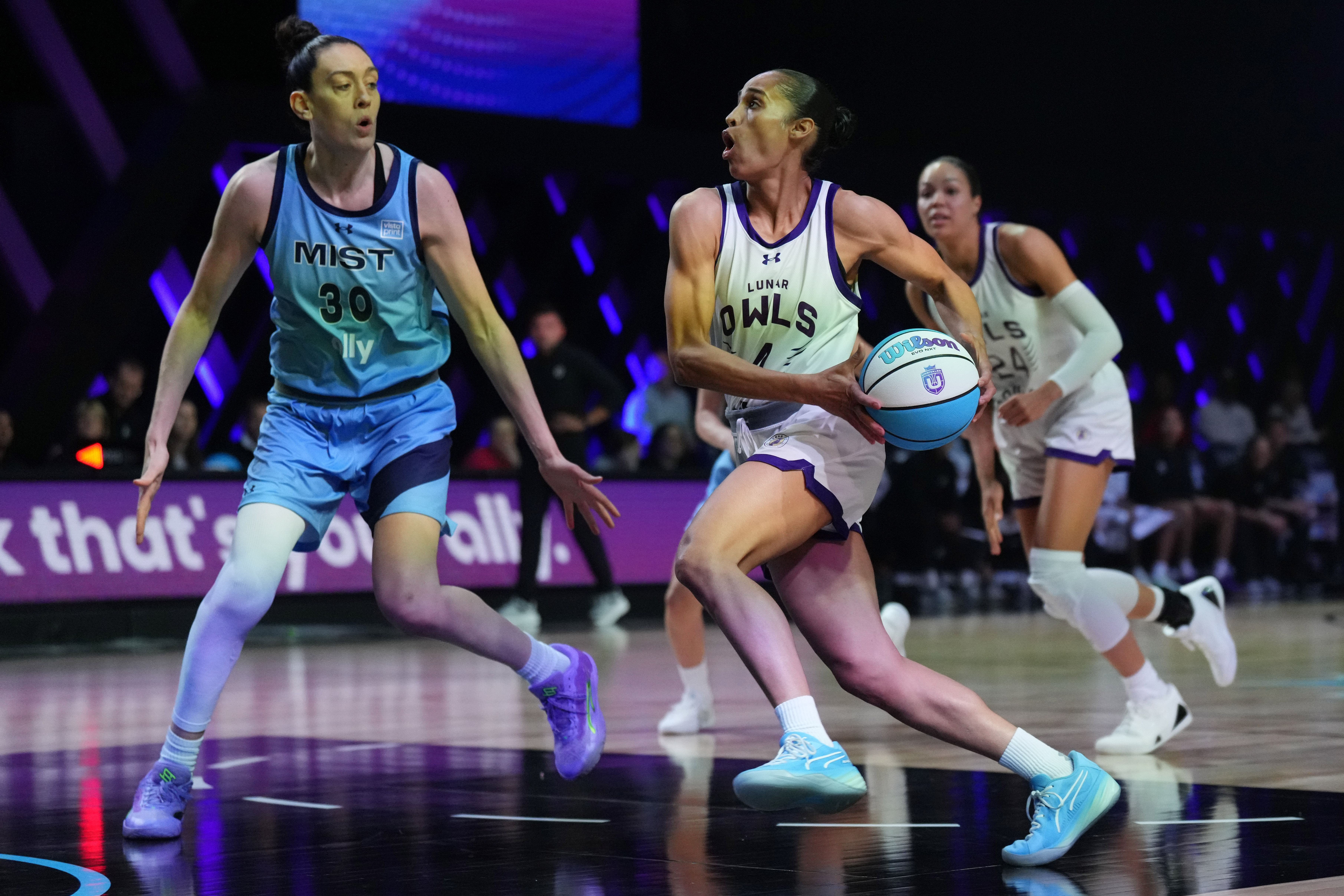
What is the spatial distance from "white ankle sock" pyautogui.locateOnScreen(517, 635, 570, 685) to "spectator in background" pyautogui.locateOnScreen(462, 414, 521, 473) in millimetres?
8255

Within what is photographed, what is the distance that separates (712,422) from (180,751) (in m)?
2.05

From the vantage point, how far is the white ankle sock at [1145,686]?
5992mm

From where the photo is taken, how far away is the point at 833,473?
4.06 m

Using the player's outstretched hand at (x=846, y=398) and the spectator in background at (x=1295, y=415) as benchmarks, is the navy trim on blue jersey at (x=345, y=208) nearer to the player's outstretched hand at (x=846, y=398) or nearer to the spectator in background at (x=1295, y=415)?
the player's outstretched hand at (x=846, y=398)

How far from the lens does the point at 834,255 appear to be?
13.8 ft

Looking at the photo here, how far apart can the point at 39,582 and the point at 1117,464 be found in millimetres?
6931

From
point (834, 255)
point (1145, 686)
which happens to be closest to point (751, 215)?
point (834, 255)

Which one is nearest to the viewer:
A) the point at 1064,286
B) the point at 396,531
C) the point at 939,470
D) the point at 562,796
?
the point at 396,531

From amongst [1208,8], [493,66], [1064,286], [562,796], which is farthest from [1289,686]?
[1208,8]

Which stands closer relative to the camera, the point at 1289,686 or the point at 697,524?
the point at 697,524

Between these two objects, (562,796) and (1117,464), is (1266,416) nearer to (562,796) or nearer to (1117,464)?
(1117,464)

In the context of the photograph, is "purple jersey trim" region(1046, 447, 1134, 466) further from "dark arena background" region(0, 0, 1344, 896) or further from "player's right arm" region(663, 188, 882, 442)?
"player's right arm" region(663, 188, 882, 442)

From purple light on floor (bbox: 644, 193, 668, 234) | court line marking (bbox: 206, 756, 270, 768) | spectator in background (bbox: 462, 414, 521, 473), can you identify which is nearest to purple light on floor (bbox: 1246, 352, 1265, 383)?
purple light on floor (bbox: 644, 193, 668, 234)

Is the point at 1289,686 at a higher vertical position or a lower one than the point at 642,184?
lower
